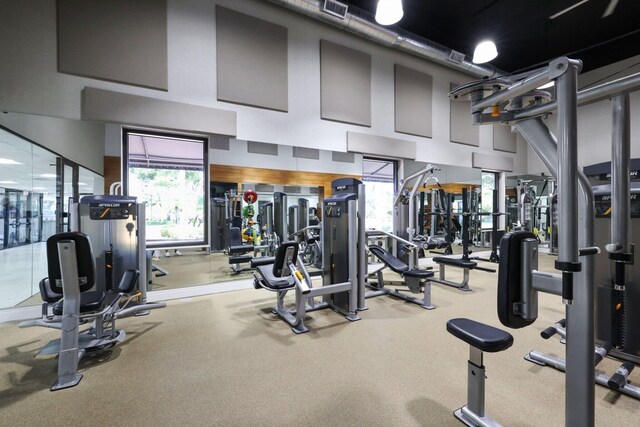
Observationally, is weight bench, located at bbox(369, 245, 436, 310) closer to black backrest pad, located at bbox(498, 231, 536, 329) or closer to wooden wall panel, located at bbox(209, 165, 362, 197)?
wooden wall panel, located at bbox(209, 165, 362, 197)

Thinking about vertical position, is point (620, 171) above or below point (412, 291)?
above

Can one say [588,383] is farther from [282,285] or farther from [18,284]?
[18,284]

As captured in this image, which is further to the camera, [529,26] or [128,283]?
[529,26]

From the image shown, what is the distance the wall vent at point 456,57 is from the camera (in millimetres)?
6450

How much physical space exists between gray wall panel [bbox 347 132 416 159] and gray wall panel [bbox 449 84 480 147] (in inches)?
60.5

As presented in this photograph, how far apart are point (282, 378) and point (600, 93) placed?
2.63 m

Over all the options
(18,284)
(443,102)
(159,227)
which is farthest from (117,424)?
(443,102)

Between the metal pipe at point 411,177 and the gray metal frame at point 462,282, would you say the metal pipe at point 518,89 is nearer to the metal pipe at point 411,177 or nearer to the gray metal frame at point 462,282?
the metal pipe at point 411,177

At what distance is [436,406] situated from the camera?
192cm

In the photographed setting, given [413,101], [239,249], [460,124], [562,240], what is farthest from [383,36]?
[562,240]

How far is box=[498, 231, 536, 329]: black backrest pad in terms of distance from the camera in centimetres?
119

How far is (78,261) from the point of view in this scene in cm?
227

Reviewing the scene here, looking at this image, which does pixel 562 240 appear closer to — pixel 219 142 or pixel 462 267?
pixel 462 267

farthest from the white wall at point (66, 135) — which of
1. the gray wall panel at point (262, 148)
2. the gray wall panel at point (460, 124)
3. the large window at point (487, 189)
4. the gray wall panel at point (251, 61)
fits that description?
the large window at point (487, 189)
